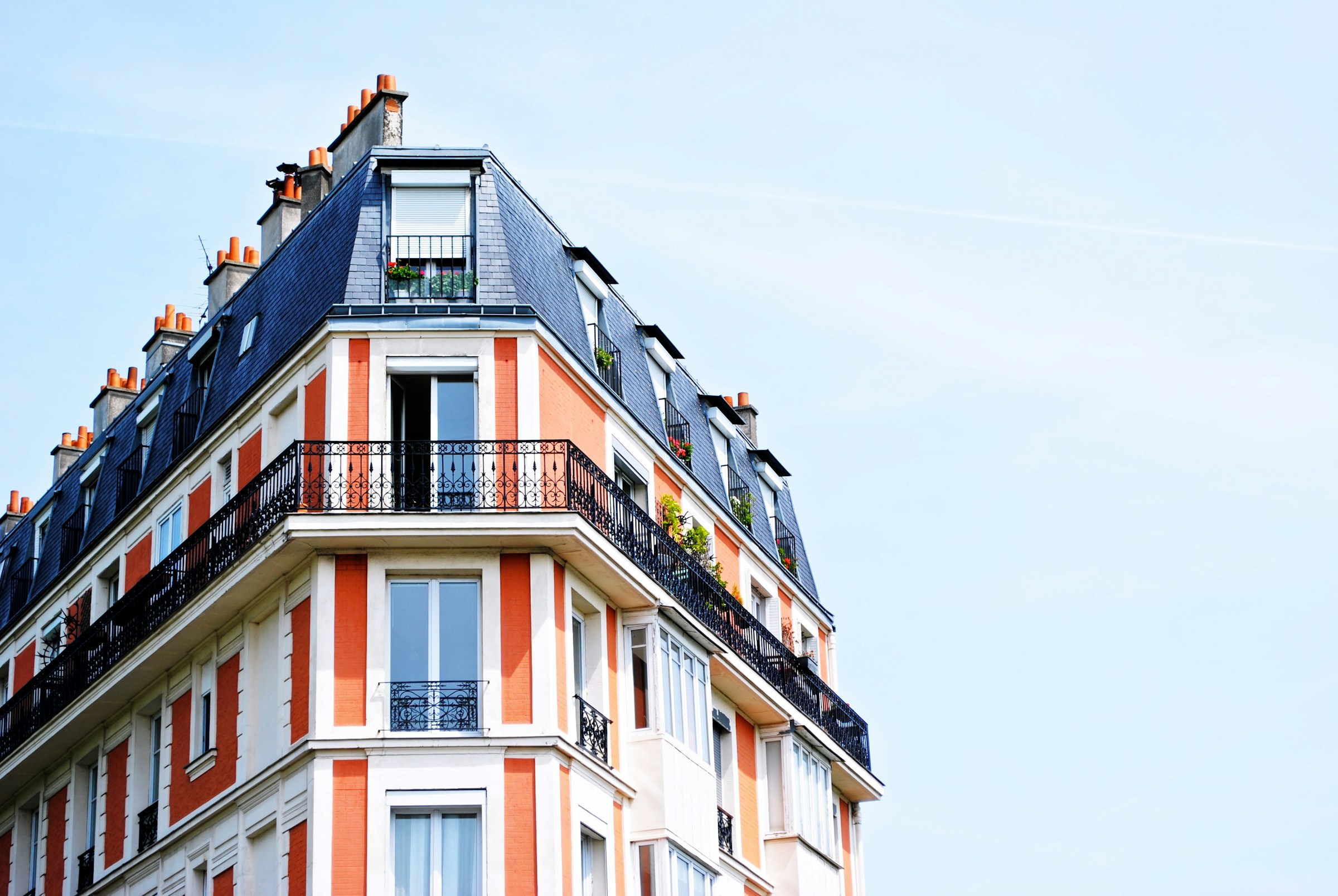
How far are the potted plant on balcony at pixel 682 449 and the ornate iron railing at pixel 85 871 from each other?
9929 millimetres

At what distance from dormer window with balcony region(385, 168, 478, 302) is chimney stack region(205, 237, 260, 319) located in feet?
19.1

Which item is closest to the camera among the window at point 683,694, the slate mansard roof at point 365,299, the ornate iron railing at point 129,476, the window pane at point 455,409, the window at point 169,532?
the window pane at point 455,409

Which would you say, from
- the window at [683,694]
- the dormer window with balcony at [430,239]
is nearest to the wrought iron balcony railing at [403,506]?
the window at [683,694]

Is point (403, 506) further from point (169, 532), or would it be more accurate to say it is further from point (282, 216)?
point (282, 216)

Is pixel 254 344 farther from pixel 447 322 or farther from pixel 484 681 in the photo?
pixel 484 681

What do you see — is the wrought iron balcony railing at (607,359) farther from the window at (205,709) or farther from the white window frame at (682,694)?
the window at (205,709)

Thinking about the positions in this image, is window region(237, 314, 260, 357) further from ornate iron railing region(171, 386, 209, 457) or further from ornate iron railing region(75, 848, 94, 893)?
ornate iron railing region(75, 848, 94, 893)

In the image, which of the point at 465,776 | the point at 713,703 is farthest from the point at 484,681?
the point at 713,703

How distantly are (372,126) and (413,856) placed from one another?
1131 cm

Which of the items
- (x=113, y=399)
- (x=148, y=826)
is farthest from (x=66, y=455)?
(x=148, y=826)

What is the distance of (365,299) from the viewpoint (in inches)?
1102

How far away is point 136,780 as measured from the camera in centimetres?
2986

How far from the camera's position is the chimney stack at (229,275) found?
34438 millimetres

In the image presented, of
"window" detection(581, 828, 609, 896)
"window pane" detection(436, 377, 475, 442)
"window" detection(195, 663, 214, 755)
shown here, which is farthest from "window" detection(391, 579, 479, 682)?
"window" detection(195, 663, 214, 755)
